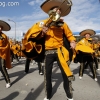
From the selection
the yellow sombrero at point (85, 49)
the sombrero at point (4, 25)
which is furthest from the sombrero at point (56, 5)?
the yellow sombrero at point (85, 49)

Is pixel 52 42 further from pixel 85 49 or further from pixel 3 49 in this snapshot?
pixel 85 49

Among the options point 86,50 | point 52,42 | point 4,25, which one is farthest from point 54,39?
point 86,50

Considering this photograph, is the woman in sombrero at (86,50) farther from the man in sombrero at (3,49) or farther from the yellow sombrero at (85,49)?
the man in sombrero at (3,49)

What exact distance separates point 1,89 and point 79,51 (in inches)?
114

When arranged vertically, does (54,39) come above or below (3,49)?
above

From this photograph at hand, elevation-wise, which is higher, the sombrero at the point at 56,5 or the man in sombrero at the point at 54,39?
the sombrero at the point at 56,5

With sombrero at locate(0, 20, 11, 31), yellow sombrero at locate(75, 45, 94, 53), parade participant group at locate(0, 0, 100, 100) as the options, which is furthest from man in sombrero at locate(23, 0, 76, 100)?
yellow sombrero at locate(75, 45, 94, 53)

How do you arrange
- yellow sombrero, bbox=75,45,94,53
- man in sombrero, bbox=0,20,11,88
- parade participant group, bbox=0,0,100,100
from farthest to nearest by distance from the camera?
yellow sombrero, bbox=75,45,94,53
man in sombrero, bbox=0,20,11,88
parade participant group, bbox=0,0,100,100

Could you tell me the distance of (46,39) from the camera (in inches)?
147

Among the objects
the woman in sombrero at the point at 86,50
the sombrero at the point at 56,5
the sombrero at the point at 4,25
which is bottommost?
the woman in sombrero at the point at 86,50

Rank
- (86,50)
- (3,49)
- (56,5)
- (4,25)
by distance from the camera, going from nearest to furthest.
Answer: (56,5)
(3,49)
(4,25)
(86,50)

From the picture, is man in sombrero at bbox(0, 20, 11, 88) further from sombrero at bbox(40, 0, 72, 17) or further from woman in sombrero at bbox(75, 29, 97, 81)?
woman in sombrero at bbox(75, 29, 97, 81)

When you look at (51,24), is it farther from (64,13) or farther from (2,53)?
(2,53)

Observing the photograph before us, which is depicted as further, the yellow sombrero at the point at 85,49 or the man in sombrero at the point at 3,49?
the yellow sombrero at the point at 85,49
